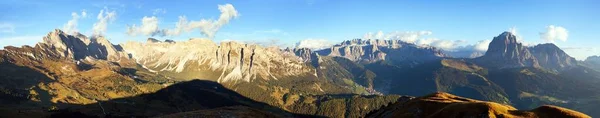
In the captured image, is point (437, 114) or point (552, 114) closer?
point (552, 114)

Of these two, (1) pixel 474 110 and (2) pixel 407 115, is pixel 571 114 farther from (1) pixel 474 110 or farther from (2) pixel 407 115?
A: (2) pixel 407 115

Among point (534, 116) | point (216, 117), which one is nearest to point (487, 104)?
point (534, 116)

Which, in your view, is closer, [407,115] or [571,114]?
[571,114]

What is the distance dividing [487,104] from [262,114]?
343ft

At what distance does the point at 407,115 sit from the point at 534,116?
40191 mm

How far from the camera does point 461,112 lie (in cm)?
11331

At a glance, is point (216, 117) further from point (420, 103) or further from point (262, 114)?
point (420, 103)

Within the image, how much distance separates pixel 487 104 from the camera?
364 ft

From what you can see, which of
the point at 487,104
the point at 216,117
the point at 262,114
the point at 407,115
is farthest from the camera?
the point at 262,114

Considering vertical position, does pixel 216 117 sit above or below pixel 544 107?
below

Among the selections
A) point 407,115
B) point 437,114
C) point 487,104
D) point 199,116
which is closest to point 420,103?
point 407,115

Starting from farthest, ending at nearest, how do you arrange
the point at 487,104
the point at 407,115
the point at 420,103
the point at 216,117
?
the point at 216,117 < the point at 420,103 < the point at 407,115 < the point at 487,104

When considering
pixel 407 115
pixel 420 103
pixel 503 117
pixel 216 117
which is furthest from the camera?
pixel 216 117

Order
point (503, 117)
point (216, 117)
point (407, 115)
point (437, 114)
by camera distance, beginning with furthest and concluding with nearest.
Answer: point (216, 117)
point (407, 115)
point (437, 114)
point (503, 117)
